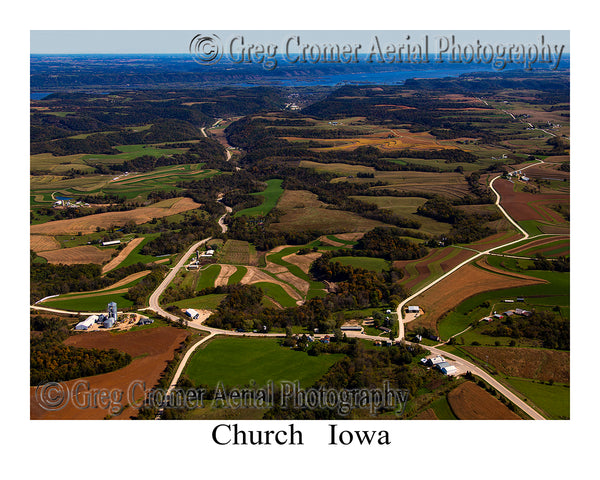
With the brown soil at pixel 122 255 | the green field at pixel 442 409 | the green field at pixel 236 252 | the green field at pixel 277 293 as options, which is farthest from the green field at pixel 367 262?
the brown soil at pixel 122 255

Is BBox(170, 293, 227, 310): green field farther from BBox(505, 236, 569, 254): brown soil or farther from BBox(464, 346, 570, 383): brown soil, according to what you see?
BBox(505, 236, 569, 254): brown soil

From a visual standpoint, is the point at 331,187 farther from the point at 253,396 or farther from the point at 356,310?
the point at 253,396

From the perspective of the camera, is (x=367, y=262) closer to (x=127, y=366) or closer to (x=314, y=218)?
(x=314, y=218)

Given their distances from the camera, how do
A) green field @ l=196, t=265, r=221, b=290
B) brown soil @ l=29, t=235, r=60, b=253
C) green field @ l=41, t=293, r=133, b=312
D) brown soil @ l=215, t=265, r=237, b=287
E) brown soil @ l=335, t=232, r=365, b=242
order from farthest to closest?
brown soil @ l=335, t=232, r=365, b=242
brown soil @ l=29, t=235, r=60, b=253
brown soil @ l=215, t=265, r=237, b=287
green field @ l=196, t=265, r=221, b=290
green field @ l=41, t=293, r=133, b=312

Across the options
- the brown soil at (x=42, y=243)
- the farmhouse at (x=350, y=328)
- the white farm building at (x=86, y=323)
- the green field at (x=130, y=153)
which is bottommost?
the farmhouse at (x=350, y=328)

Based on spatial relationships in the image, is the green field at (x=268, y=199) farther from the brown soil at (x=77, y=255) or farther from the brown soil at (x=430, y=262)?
the brown soil at (x=430, y=262)

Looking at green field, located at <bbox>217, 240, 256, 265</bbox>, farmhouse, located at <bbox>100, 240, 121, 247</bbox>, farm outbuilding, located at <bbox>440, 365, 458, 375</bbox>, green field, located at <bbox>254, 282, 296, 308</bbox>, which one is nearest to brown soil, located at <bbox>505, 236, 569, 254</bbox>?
farm outbuilding, located at <bbox>440, 365, 458, 375</bbox>
